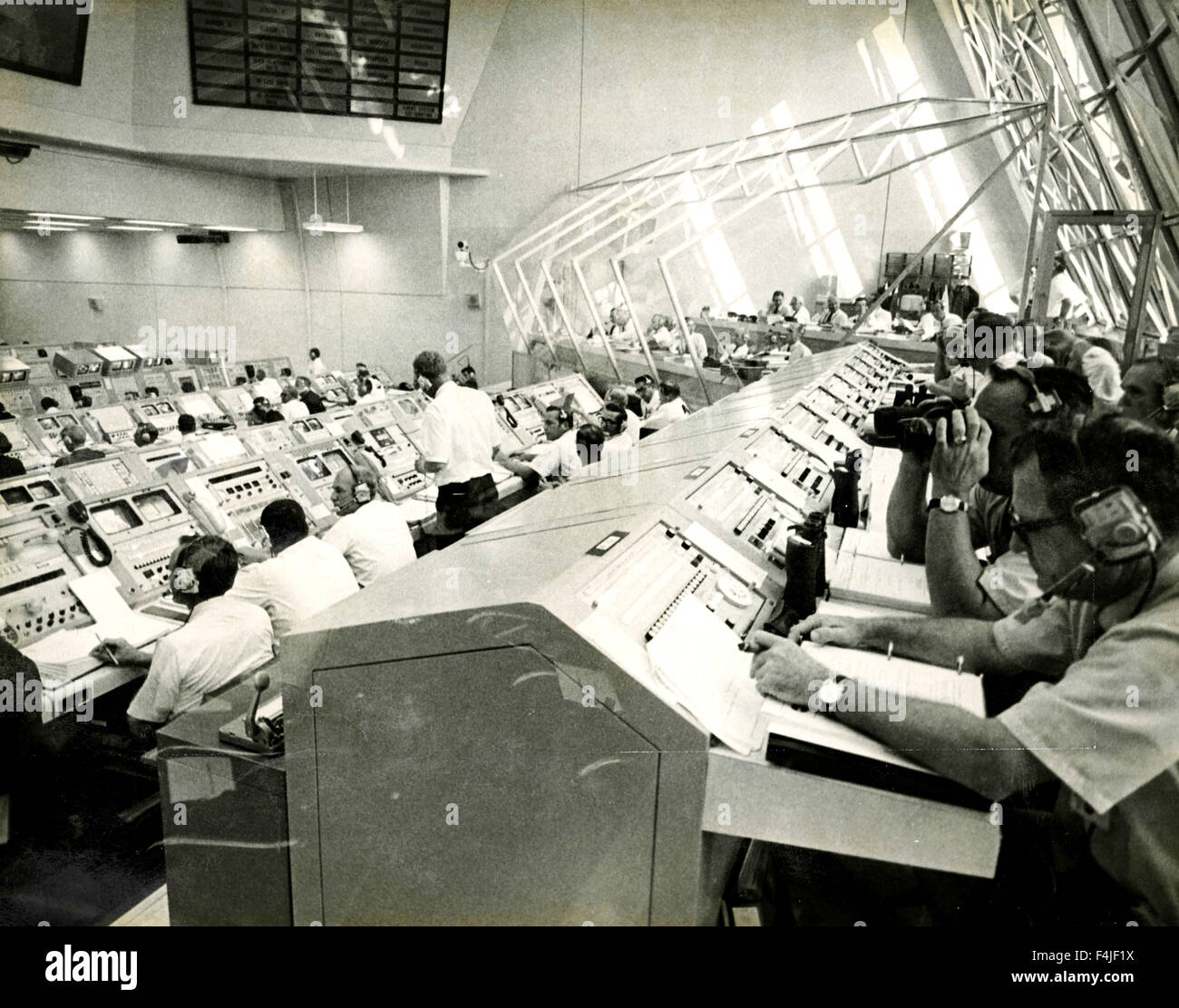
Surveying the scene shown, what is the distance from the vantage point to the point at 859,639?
1482mm

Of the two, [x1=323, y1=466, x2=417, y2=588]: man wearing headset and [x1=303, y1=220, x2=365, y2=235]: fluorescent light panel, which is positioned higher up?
[x1=303, y1=220, x2=365, y2=235]: fluorescent light panel

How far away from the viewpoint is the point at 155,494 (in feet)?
10.9

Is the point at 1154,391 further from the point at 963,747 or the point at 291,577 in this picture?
the point at 291,577

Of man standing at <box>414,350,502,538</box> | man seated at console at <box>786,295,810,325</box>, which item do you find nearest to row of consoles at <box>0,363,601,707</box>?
man standing at <box>414,350,502,538</box>

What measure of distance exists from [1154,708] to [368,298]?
33.7ft

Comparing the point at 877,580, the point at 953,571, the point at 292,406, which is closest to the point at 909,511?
the point at 877,580

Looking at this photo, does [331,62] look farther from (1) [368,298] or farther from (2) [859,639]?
(1) [368,298]

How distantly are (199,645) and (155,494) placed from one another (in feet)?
4.33

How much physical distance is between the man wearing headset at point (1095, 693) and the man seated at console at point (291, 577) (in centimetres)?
172

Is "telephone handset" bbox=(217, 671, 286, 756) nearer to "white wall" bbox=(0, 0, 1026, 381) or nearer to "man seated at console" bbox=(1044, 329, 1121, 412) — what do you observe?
"white wall" bbox=(0, 0, 1026, 381)

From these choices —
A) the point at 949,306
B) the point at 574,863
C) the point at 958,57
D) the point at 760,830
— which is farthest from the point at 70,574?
the point at 949,306

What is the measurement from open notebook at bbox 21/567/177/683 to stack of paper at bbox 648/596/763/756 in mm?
2158

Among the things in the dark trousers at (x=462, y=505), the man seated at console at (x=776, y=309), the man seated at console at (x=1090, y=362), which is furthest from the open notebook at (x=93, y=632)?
the man seated at console at (x=776, y=309)

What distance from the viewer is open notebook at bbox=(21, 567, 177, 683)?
8.13 feet
